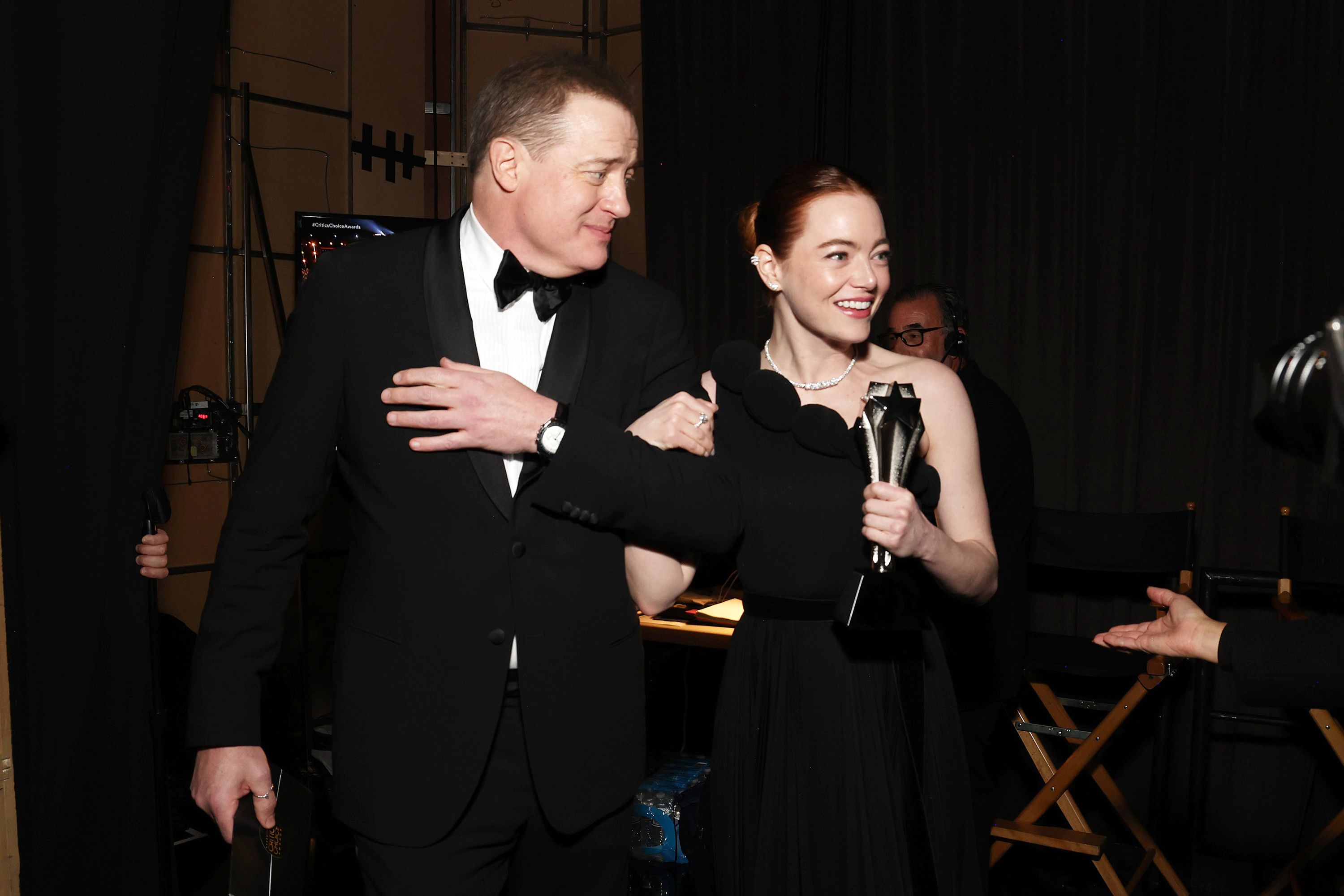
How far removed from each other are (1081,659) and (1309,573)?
30.5 inches

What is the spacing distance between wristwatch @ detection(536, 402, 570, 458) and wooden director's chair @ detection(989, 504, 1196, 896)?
8.72ft

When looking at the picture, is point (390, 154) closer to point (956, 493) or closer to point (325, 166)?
point (325, 166)

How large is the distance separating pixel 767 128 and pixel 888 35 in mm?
689

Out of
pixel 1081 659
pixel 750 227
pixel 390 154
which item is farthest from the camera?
pixel 390 154

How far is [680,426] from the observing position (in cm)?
168

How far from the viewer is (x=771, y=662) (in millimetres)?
2031

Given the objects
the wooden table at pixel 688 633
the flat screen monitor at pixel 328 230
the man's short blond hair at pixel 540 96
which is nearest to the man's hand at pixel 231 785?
the man's short blond hair at pixel 540 96

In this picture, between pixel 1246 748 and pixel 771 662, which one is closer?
pixel 771 662

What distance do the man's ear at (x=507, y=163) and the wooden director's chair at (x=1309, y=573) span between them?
2915mm

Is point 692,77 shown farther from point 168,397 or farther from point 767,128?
point 168,397

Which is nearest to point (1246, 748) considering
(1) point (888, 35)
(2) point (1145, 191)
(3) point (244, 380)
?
(2) point (1145, 191)

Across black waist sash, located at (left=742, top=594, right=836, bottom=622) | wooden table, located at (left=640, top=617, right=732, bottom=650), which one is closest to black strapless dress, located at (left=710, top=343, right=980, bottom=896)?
black waist sash, located at (left=742, top=594, right=836, bottom=622)

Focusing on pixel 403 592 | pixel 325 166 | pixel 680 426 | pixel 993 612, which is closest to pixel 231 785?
pixel 403 592

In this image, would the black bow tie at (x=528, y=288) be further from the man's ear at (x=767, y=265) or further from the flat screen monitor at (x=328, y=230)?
the flat screen monitor at (x=328, y=230)
